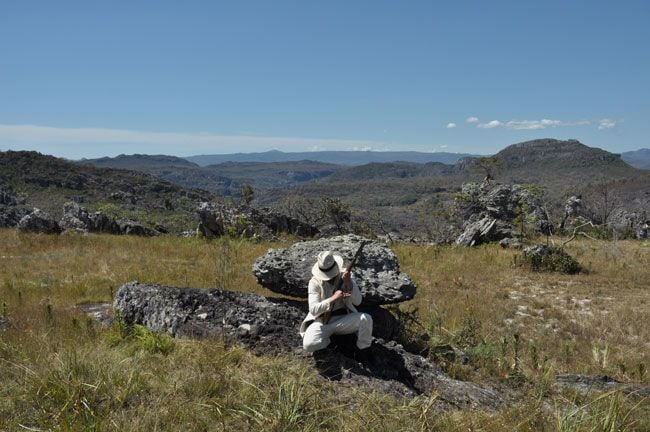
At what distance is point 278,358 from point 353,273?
280cm

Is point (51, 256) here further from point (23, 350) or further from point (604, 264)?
point (604, 264)

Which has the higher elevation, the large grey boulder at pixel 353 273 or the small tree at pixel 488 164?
the small tree at pixel 488 164

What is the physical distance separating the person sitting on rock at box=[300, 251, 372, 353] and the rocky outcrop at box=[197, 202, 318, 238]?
11203mm

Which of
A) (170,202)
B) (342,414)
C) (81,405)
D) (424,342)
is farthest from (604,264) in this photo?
(170,202)

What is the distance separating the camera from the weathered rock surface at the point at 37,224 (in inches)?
756

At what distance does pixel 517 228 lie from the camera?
870 inches

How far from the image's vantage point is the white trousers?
5.94 m

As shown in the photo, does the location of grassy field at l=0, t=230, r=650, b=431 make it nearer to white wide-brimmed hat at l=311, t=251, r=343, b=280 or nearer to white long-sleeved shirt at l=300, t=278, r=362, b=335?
white long-sleeved shirt at l=300, t=278, r=362, b=335

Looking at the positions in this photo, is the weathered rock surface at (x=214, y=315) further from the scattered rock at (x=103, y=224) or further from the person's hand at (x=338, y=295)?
the scattered rock at (x=103, y=224)

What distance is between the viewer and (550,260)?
15172 mm

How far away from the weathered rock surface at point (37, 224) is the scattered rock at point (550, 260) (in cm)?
1841

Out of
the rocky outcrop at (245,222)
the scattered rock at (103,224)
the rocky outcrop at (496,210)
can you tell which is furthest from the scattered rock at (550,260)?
the scattered rock at (103,224)

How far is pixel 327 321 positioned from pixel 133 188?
127086mm

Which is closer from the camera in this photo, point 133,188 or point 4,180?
point 4,180
